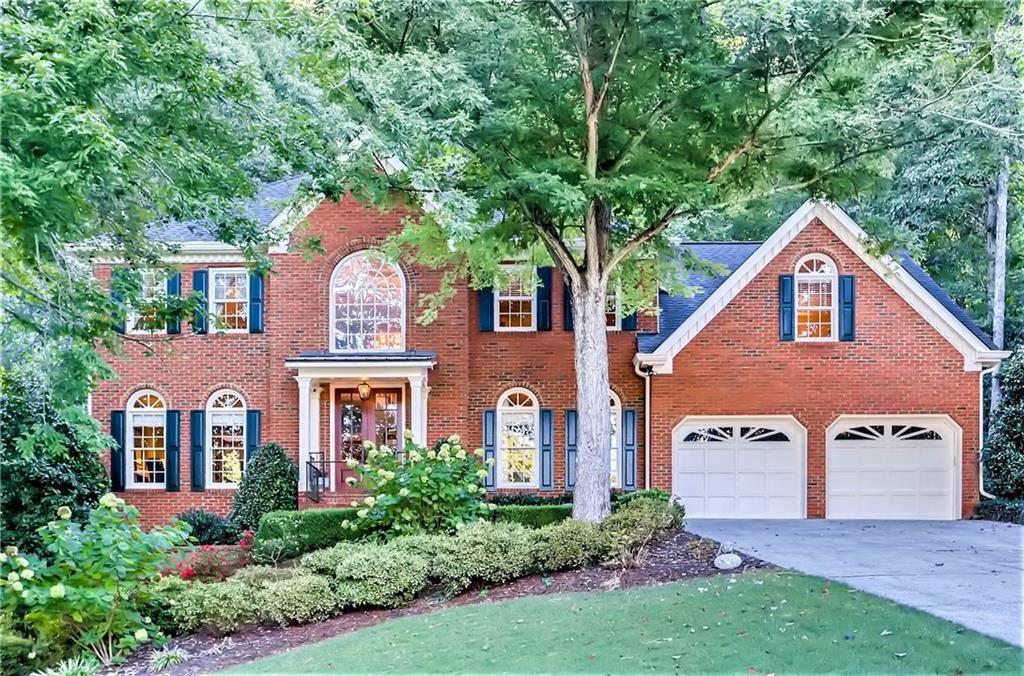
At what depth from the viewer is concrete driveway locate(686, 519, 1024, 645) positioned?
8242 mm

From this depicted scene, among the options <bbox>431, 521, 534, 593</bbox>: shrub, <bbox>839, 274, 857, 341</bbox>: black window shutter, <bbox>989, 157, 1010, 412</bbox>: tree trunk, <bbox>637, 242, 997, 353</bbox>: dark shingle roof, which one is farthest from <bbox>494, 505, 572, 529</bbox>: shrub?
<bbox>989, 157, 1010, 412</bbox>: tree trunk

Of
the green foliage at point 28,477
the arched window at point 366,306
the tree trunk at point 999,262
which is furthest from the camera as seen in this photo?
the tree trunk at point 999,262

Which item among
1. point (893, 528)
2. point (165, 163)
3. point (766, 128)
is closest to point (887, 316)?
point (893, 528)

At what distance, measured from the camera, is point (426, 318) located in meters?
15.6

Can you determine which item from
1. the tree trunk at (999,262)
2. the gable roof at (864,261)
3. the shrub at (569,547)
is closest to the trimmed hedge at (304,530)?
the shrub at (569,547)

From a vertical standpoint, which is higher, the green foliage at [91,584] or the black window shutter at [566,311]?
the black window shutter at [566,311]

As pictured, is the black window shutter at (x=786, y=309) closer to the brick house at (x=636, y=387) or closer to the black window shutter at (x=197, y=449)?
the brick house at (x=636, y=387)

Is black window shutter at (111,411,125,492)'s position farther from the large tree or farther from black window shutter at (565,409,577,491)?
black window shutter at (565,409,577,491)

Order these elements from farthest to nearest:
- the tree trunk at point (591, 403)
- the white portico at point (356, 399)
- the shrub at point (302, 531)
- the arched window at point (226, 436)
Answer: the arched window at point (226, 436)
the white portico at point (356, 399)
the shrub at point (302, 531)
the tree trunk at point (591, 403)

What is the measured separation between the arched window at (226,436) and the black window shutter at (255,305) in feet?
4.78

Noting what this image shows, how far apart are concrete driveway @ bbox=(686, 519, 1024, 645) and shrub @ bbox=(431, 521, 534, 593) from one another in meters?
3.43

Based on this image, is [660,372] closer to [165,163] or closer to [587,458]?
[587,458]

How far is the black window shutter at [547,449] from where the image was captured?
16.9m

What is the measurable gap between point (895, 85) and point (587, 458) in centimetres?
675
